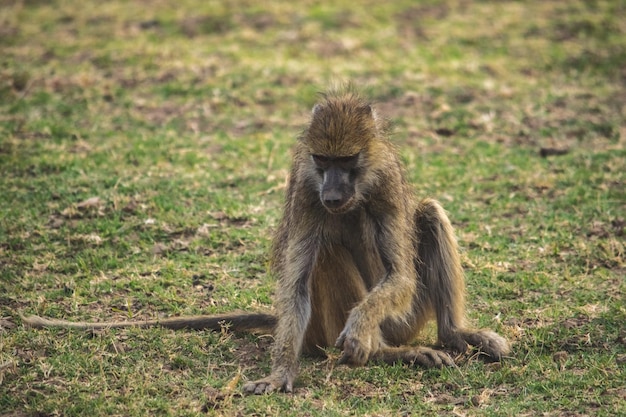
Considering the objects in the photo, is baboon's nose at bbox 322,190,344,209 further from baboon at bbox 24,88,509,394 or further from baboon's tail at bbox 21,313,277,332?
baboon's tail at bbox 21,313,277,332

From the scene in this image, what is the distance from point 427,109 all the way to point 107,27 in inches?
198

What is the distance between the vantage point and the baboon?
16.6 ft

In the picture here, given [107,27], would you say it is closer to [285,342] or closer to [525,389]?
[285,342]

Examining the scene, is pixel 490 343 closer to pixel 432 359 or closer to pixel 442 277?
pixel 432 359

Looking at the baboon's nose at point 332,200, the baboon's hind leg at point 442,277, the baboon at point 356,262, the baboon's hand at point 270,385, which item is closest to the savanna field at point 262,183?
the baboon's hand at point 270,385

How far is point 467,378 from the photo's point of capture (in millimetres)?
4980

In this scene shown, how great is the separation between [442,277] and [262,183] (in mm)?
2935

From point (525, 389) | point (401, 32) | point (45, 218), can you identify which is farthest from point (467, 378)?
point (401, 32)

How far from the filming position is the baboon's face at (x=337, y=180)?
4910 millimetres

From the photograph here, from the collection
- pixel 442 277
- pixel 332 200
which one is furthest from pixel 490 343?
pixel 332 200

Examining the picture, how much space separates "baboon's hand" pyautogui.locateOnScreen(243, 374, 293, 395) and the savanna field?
0.05 metres

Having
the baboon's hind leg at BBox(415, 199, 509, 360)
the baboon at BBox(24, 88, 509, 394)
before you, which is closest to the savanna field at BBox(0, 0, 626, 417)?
the baboon at BBox(24, 88, 509, 394)

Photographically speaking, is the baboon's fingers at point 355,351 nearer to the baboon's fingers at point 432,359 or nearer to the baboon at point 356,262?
the baboon at point 356,262

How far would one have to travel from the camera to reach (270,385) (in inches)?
186
